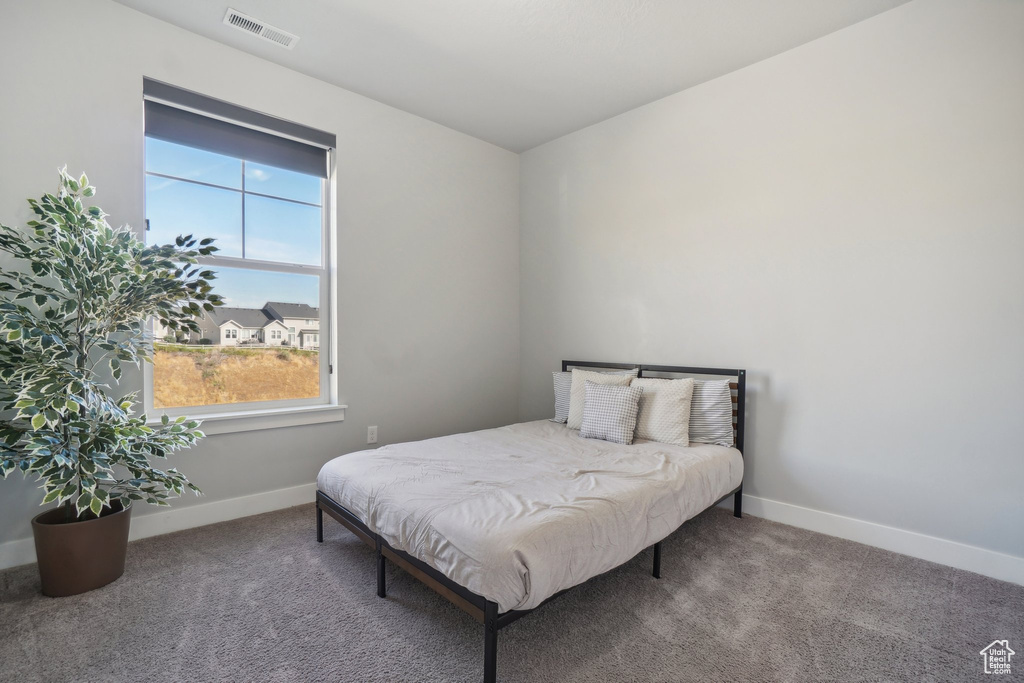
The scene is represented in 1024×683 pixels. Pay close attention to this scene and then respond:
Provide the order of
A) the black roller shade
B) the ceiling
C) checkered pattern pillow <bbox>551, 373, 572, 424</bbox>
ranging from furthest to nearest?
1. checkered pattern pillow <bbox>551, 373, 572, 424</bbox>
2. the black roller shade
3. the ceiling

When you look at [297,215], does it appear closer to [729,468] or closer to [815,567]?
[729,468]

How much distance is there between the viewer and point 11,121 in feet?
7.34

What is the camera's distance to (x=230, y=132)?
293 cm

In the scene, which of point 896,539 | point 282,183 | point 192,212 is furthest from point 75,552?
point 896,539

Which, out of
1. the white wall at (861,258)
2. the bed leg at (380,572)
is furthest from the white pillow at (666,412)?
the bed leg at (380,572)

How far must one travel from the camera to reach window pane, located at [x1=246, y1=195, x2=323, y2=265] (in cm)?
308

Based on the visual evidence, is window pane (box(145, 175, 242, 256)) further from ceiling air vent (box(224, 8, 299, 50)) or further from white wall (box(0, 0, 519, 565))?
ceiling air vent (box(224, 8, 299, 50))

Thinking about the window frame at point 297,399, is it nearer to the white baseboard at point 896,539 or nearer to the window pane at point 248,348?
the window pane at point 248,348

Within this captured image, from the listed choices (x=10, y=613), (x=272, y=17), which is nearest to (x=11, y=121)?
(x=272, y=17)

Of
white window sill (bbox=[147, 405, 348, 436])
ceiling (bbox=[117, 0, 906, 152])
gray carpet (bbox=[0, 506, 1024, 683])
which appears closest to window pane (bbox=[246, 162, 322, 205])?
ceiling (bbox=[117, 0, 906, 152])

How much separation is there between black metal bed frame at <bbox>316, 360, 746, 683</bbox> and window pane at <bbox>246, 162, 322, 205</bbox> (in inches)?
79.8

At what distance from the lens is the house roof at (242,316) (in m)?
2.93

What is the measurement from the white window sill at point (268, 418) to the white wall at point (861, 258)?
2271 millimetres

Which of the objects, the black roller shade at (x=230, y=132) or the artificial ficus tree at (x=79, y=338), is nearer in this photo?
the artificial ficus tree at (x=79, y=338)
